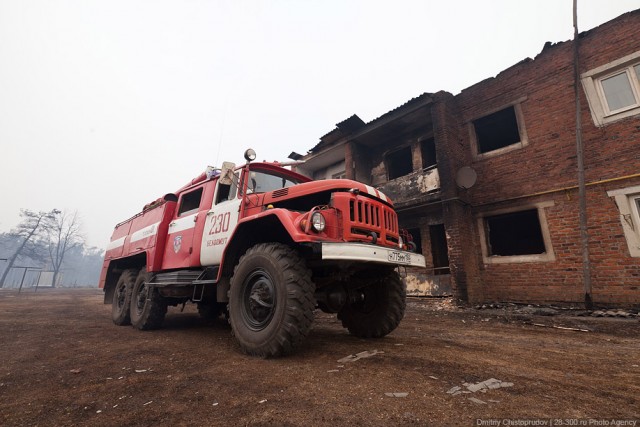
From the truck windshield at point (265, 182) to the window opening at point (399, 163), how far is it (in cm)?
842

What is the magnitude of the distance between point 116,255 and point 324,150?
9445 mm

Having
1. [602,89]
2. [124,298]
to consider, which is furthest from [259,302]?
[602,89]

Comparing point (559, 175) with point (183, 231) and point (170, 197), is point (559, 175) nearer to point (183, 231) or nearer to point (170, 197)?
point (183, 231)

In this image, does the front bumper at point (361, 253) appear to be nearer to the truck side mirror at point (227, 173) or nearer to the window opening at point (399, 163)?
the truck side mirror at point (227, 173)

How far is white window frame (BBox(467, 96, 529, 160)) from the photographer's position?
9009 millimetres

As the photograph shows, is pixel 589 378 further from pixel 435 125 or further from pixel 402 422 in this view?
pixel 435 125

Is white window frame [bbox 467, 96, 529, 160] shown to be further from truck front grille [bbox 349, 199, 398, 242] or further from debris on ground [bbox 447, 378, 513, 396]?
debris on ground [bbox 447, 378, 513, 396]

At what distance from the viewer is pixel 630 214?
702cm

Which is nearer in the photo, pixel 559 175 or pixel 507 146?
pixel 559 175

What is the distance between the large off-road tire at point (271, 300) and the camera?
3002 mm

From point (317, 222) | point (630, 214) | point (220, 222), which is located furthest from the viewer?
point (630, 214)

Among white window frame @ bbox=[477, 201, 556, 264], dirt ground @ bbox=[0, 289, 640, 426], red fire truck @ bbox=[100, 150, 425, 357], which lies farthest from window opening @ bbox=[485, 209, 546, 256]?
red fire truck @ bbox=[100, 150, 425, 357]

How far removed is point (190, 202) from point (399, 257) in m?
4.19

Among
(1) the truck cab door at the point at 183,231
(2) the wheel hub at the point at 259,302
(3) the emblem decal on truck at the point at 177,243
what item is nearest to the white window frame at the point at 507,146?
(1) the truck cab door at the point at 183,231
